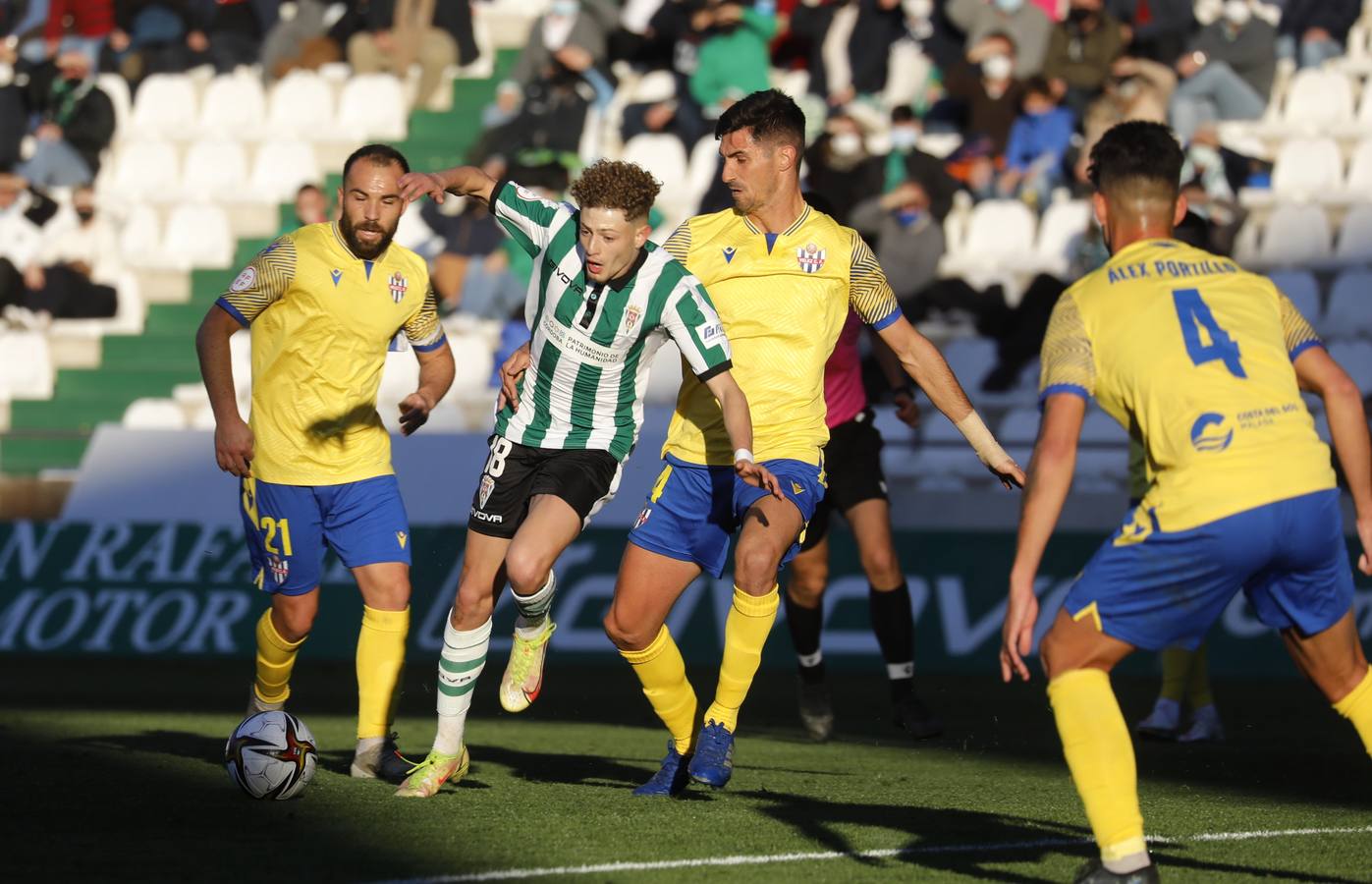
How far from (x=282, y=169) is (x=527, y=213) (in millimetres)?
13579

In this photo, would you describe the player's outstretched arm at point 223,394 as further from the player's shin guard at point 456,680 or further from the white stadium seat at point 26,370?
the white stadium seat at point 26,370

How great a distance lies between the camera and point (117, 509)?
48.4 feet

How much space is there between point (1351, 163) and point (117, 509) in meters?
11.0

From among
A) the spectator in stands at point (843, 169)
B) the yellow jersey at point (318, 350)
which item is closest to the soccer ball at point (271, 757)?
the yellow jersey at point (318, 350)

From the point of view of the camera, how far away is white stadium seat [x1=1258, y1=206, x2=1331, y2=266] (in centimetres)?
1609

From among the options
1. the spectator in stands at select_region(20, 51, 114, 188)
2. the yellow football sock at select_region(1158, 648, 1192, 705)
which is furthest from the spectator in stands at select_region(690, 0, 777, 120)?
the yellow football sock at select_region(1158, 648, 1192, 705)

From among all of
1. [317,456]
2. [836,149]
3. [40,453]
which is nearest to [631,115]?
[836,149]

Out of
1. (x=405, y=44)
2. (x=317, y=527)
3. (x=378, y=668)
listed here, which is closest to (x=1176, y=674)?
(x=378, y=668)

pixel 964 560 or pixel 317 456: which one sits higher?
pixel 317 456

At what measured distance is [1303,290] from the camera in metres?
15.4

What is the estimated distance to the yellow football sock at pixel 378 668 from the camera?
7.78 meters

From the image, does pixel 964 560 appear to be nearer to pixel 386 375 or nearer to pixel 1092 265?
pixel 1092 265

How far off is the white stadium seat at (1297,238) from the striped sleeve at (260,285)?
1055cm

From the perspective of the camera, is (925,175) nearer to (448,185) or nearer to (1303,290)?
(1303,290)
